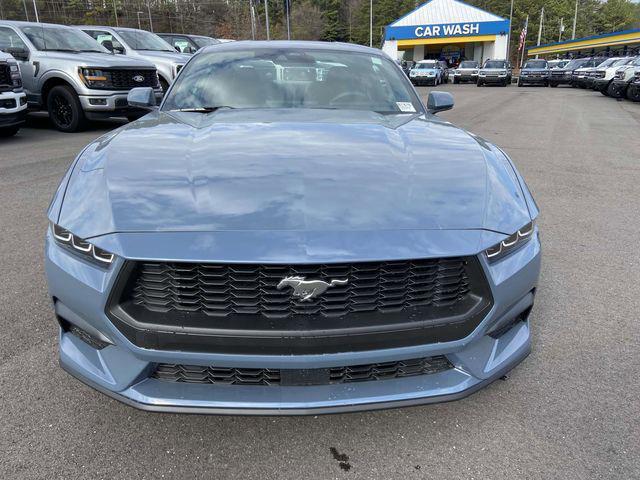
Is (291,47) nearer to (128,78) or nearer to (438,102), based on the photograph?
(438,102)

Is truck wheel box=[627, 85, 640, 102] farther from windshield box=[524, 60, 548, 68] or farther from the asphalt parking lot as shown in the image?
the asphalt parking lot

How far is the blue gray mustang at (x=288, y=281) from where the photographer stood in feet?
5.51

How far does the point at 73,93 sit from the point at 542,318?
9350 millimetres

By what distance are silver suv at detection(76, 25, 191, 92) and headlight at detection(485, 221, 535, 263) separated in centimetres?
1178

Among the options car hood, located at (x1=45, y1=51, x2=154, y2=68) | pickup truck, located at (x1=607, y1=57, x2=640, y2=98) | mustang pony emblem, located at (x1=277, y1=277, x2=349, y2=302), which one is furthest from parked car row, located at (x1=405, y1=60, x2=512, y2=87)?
mustang pony emblem, located at (x1=277, y1=277, x2=349, y2=302)

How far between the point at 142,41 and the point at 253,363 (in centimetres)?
1409

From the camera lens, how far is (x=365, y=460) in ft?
6.27

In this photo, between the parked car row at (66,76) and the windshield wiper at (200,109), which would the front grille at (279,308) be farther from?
the parked car row at (66,76)

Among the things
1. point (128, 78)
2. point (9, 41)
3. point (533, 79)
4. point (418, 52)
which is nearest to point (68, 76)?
point (128, 78)

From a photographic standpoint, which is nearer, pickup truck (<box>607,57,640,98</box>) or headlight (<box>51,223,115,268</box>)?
headlight (<box>51,223,115,268</box>)

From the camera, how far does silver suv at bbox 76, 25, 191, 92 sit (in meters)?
12.3

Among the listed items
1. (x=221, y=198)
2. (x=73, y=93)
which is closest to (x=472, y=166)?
(x=221, y=198)

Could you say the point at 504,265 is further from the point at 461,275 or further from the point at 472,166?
the point at 472,166

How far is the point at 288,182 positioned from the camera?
1.98 metres
